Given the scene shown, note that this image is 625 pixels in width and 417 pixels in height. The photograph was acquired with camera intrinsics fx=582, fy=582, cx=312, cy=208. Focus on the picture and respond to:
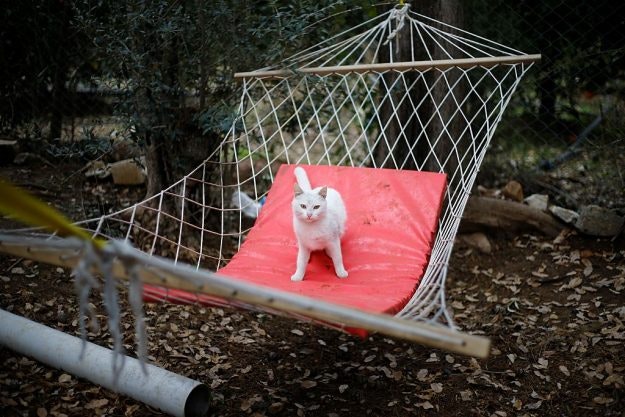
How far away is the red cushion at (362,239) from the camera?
2061 mm

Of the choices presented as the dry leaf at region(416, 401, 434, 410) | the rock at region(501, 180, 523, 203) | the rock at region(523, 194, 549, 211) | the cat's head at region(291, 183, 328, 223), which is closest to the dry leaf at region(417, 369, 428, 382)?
the dry leaf at region(416, 401, 434, 410)

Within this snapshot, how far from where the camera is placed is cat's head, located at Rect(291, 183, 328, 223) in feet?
6.84

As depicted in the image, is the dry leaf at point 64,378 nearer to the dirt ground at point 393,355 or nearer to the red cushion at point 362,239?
the dirt ground at point 393,355

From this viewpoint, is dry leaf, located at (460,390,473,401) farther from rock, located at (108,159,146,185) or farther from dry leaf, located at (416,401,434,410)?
rock, located at (108,159,146,185)

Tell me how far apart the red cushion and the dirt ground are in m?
0.45

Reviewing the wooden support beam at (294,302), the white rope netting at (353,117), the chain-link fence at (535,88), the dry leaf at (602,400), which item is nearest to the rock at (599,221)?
the chain-link fence at (535,88)

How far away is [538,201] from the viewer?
3617 millimetres

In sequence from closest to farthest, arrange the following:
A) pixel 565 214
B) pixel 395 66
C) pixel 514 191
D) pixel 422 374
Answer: pixel 422 374 < pixel 395 66 < pixel 565 214 < pixel 514 191

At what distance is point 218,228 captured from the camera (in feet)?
11.4

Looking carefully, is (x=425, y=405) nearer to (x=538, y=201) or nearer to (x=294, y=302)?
(x=294, y=302)

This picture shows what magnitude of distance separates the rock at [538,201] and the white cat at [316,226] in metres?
1.85

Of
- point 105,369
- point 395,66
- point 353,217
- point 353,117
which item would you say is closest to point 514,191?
point 353,117

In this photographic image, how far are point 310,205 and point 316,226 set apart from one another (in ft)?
0.30

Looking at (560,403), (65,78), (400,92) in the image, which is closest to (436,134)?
(400,92)
